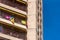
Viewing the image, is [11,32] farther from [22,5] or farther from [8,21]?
[22,5]

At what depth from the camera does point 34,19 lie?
→ 3972 centimetres

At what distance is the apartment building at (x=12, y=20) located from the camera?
37031 mm

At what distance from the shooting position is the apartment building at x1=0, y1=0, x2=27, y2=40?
3703 cm

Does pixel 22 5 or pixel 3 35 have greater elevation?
pixel 22 5

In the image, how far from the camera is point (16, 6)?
3997cm

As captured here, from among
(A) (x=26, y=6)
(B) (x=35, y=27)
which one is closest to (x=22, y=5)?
(A) (x=26, y=6)

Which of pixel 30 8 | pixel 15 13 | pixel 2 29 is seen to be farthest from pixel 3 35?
pixel 30 8

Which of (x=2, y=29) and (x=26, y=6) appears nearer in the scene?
(x=2, y=29)

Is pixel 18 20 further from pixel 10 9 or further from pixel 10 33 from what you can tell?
pixel 10 33

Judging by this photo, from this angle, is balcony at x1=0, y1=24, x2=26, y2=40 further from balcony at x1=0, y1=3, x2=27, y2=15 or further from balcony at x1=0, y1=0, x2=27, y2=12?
balcony at x1=0, y1=0, x2=27, y2=12

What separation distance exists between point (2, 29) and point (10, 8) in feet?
11.8

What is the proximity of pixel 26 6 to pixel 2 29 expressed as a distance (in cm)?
629

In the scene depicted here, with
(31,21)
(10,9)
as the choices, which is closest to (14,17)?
(10,9)

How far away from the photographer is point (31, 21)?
3953 centimetres
